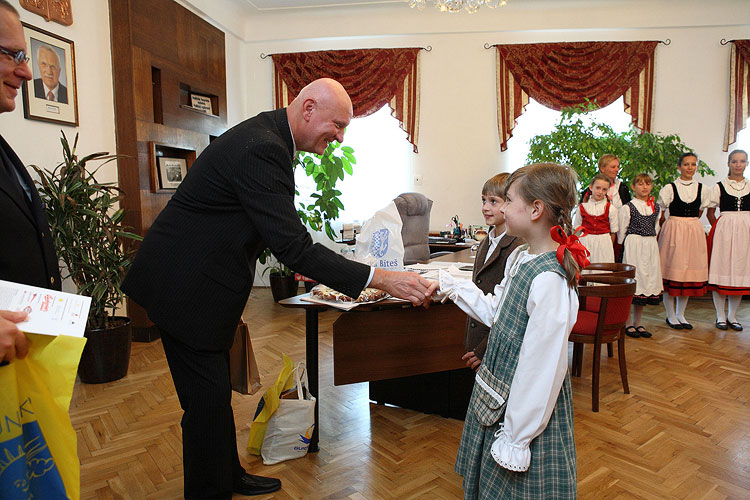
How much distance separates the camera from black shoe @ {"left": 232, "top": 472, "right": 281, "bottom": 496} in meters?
2.02

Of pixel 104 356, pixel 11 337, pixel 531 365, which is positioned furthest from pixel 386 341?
pixel 104 356

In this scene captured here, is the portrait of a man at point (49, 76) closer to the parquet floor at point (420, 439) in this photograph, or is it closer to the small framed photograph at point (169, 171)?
the small framed photograph at point (169, 171)

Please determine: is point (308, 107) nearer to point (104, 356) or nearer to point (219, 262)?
point (219, 262)

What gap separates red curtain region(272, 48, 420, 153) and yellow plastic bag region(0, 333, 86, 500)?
18.0ft

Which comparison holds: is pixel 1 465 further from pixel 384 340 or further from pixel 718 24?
pixel 718 24

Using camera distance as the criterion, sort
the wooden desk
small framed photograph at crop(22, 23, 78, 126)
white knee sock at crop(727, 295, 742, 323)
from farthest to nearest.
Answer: white knee sock at crop(727, 295, 742, 323) → small framed photograph at crop(22, 23, 78, 126) → the wooden desk

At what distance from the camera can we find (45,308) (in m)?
1.13

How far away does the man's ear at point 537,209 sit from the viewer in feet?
4.67

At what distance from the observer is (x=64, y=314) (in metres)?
1.14

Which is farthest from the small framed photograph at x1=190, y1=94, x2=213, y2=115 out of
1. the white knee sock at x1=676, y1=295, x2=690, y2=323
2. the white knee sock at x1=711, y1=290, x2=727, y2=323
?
the white knee sock at x1=711, y1=290, x2=727, y2=323

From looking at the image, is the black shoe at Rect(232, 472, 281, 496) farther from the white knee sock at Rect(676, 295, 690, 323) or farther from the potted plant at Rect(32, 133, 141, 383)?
the white knee sock at Rect(676, 295, 690, 323)

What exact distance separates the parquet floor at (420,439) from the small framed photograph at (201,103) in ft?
8.74

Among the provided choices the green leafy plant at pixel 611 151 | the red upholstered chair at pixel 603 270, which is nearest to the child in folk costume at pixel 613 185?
the green leafy plant at pixel 611 151

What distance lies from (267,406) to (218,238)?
0.94m
